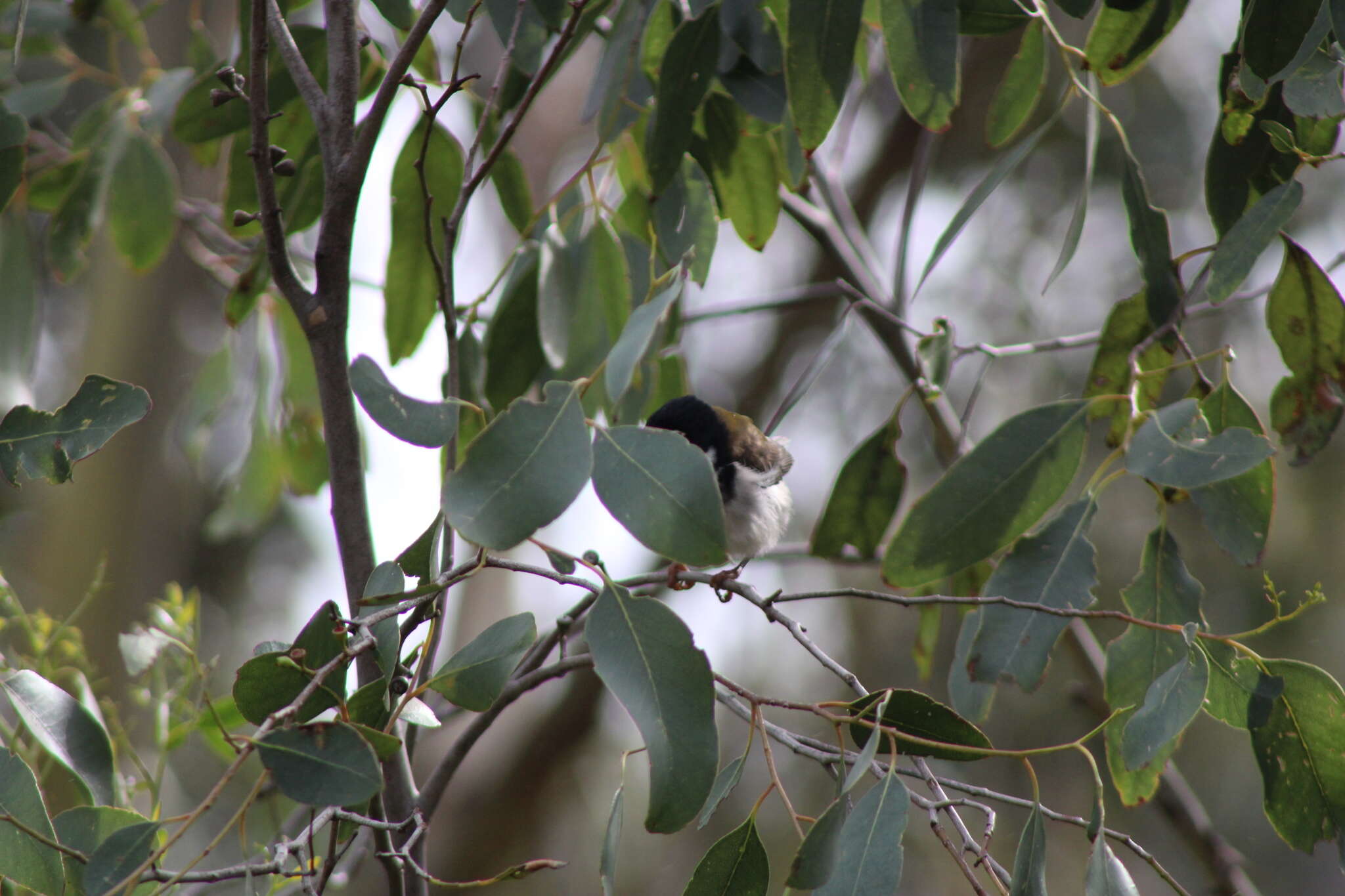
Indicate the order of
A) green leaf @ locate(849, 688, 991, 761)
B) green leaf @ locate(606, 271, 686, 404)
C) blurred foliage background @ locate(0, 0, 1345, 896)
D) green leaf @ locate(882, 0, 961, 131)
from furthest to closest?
1. blurred foliage background @ locate(0, 0, 1345, 896)
2. green leaf @ locate(882, 0, 961, 131)
3. green leaf @ locate(849, 688, 991, 761)
4. green leaf @ locate(606, 271, 686, 404)

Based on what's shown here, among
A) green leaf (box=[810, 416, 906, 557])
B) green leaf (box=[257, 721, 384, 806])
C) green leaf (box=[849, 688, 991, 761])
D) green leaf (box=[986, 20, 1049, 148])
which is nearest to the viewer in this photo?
green leaf (box=[257, 721, 384, 806])

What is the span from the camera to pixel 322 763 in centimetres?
80

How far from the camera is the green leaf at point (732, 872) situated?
1022 mm

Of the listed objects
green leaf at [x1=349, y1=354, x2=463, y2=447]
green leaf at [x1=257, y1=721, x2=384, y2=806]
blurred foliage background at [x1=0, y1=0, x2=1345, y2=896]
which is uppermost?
green leaf at [x1=349, y1=354, x2=463, y2=447]

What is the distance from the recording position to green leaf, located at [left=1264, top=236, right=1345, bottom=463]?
1407 millimetres

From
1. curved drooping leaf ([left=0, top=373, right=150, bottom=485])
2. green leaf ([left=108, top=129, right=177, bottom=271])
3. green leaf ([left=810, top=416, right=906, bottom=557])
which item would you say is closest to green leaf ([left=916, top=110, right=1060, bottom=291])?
green leaf ([left=810, top=416, right=906, bottom=557])

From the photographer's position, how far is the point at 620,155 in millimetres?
1913

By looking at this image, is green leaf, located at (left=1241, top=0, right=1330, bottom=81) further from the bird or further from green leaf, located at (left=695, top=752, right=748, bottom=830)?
the bird

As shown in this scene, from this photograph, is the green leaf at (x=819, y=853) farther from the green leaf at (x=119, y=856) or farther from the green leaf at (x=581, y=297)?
the green leaf at (x=581, y=297)

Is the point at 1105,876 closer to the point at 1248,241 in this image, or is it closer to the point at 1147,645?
the point at 1147,645

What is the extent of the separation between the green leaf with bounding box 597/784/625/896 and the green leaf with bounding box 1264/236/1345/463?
1.00m

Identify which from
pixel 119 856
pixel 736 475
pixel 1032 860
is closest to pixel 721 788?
pixel 1032 860

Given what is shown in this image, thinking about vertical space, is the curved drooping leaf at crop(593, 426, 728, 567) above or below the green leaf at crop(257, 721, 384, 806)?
above

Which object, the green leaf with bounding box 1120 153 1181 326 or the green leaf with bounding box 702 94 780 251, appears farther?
the green leaf with bounding box 702 94 780 251
